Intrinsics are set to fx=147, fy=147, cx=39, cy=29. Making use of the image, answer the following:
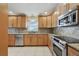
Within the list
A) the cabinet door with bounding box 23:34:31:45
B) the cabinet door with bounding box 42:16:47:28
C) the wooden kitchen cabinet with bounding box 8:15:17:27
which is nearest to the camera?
the cabinet door with bounding box 23:34:31:45

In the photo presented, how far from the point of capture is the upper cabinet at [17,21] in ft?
31.9

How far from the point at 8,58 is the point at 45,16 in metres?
9.02

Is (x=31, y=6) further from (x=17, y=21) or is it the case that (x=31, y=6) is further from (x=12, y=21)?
(x=12, y=21)

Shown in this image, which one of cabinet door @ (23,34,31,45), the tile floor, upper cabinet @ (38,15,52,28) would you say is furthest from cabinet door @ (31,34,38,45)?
the tile floor

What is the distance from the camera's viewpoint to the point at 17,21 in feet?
32.0

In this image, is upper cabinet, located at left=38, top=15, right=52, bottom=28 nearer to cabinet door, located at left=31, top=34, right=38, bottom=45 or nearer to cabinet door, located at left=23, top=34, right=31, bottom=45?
cabinet door, located at left=31, top=34, right=38, bottom=45

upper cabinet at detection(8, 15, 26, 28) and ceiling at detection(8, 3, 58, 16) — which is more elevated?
ceiling at detection(8, 3, 58, 16)

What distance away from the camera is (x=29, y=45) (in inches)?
357

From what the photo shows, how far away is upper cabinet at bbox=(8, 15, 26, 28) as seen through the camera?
9719mm

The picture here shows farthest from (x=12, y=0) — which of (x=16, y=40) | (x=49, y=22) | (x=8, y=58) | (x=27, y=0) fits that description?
(x=49, y=22)

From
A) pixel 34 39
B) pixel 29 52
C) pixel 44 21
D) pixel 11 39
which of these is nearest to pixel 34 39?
pixel 34 39

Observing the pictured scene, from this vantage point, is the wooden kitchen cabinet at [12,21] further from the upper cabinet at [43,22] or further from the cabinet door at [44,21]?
the cabinet door at [44,21]

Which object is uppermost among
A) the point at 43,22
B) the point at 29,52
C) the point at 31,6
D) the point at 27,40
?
the point at 31,6

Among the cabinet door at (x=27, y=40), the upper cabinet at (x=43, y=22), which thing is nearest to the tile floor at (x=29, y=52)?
the cabinet door at (x=27, y=40)
